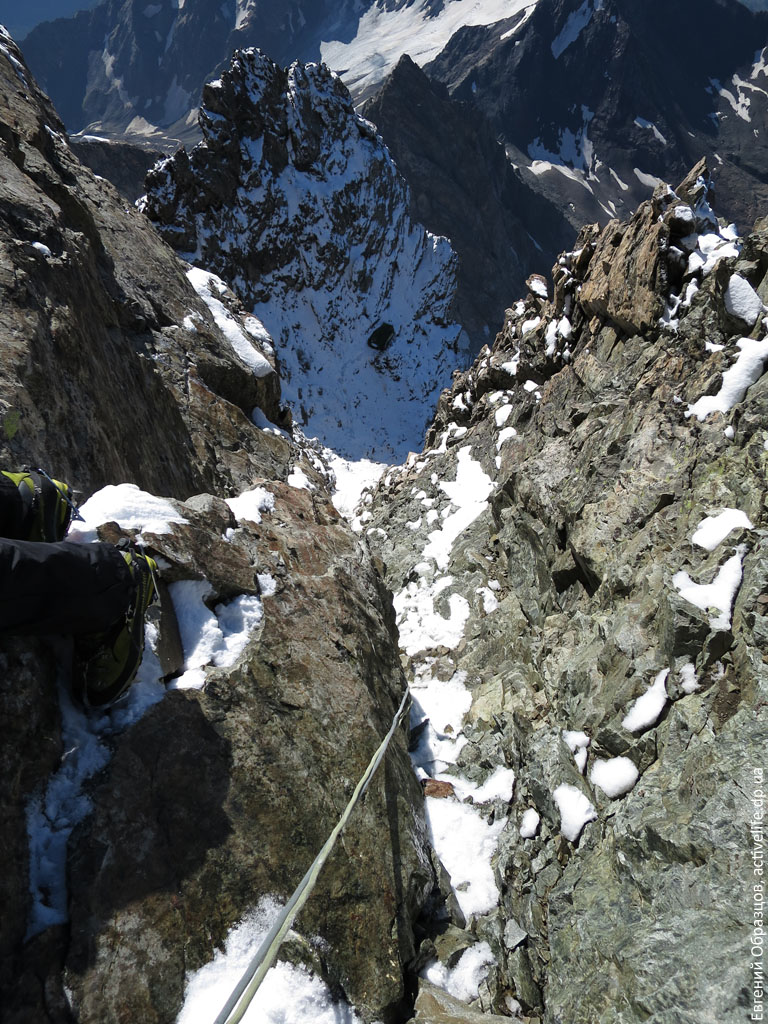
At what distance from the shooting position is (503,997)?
11.6 ft

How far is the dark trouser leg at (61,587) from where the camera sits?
8.28 feet

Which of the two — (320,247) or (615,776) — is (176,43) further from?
(615,776)

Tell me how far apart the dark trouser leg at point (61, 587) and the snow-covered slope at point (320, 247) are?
72.1 ft

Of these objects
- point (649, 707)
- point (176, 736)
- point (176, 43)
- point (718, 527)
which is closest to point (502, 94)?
point (176, 43)

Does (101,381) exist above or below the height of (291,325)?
above

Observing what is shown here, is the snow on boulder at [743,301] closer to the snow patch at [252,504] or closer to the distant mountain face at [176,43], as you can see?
the snow patch at [252,504]

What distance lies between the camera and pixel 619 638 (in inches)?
196

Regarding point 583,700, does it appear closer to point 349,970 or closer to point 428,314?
point 349,970

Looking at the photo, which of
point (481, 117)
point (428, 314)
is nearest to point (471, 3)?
point (481, 117)

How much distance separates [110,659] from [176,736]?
66cm

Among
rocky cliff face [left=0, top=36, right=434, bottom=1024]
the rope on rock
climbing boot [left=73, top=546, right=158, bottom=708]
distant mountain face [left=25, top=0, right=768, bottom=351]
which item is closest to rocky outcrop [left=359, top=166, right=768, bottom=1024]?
rocky cliff face [left=0, top=36, right=434, bottom=1024]

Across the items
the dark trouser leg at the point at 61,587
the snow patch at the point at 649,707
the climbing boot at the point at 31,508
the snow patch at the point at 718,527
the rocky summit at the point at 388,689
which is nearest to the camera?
the dark trouser leg at the point at 61,587

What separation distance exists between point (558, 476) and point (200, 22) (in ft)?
552

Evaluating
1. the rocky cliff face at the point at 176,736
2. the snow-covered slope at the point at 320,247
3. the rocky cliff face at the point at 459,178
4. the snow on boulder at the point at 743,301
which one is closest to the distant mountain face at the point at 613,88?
the rocky cliff face at the point at 459,178
